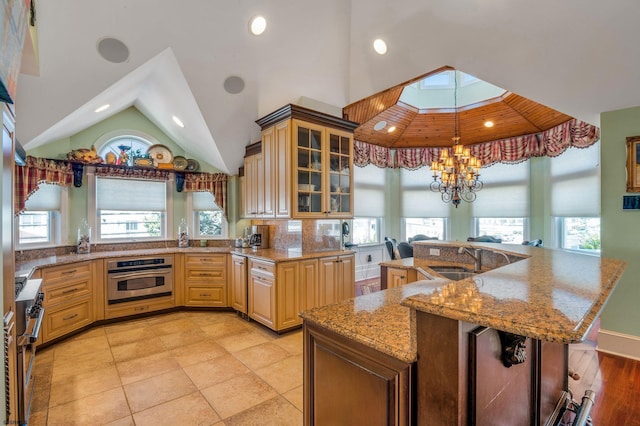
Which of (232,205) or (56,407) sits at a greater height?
(232,205)

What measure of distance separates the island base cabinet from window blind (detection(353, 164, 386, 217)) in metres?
5.16

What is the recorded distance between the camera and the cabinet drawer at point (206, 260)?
13.9 feet

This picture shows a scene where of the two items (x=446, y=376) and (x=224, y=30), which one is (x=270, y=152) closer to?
(x=224, y=30)

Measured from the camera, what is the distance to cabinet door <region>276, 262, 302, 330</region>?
3.36m

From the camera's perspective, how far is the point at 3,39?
103 centimetres

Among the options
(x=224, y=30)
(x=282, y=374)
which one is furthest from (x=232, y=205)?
(x=282, y=374)

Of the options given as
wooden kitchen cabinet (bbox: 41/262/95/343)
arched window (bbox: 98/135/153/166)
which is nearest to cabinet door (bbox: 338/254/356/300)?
wooden kitchen cabinet (bbox: 41/262/95/343)

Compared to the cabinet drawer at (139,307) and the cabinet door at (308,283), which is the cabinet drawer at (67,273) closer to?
the cabinet drawer at (139,307)

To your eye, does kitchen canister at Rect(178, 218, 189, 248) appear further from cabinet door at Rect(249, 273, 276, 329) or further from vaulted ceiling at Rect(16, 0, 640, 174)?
cabinet door at Rect(249, 273, 276, 329)

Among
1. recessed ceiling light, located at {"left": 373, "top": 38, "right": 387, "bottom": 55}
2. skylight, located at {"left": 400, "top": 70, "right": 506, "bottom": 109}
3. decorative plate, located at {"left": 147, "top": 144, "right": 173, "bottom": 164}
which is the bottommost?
decorative plate, located at {"left": 147, "top": 144, "right": 173, "bottom": 164}

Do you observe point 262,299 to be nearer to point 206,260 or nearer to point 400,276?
point 206,260

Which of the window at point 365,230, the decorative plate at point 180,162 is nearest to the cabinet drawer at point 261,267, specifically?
the decorative plate at point 180,162

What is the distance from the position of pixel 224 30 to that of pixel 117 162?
2430 millimetres

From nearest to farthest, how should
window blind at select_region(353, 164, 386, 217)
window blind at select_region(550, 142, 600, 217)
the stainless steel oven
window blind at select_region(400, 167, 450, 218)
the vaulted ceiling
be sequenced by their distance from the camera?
the vaulted ceiling
the stainless steel oven
window blind at select_region(550, 142, 600, 217)
window blind at select_region(353, 164, 386, 217)
window blind at select_region(400, 167, 450, 218)
